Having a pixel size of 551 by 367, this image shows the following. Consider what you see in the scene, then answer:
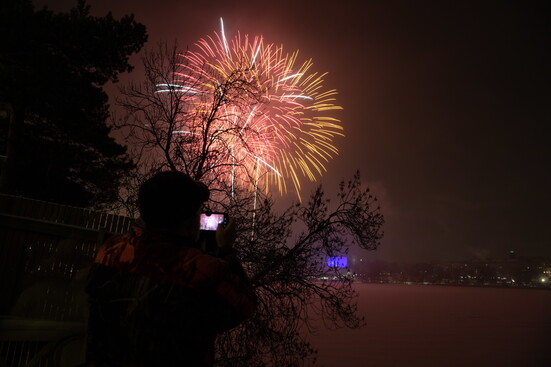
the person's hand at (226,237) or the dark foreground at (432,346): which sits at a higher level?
the person's hand at (226,237)

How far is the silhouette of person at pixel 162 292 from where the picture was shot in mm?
1710

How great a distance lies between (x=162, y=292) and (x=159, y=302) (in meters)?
0.05

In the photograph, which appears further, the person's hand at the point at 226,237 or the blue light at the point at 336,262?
the blue light at the point at 336,262

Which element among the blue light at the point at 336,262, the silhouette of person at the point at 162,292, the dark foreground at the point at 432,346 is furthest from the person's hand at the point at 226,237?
the dark foreground at the point at 432,346

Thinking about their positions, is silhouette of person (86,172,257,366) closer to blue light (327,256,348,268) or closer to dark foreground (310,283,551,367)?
blue light (327,256,348,268)

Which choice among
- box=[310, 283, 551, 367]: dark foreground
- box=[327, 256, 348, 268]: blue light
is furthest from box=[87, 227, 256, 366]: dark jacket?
box=[310, 283, 551, 367]: dark foreground

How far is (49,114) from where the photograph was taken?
37.0 feet

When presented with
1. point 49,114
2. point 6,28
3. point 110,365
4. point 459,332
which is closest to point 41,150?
point 49,114

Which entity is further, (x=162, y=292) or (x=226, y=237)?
(x=226, y=237)

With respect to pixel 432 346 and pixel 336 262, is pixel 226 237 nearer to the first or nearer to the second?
pixel 336 262


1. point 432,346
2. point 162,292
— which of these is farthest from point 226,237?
point 432,346

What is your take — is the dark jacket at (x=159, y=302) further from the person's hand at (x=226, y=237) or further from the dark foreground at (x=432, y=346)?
the dark foreground at (x=432, y=346)

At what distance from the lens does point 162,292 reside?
1713 millimetres

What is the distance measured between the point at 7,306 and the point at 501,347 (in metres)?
30.4
